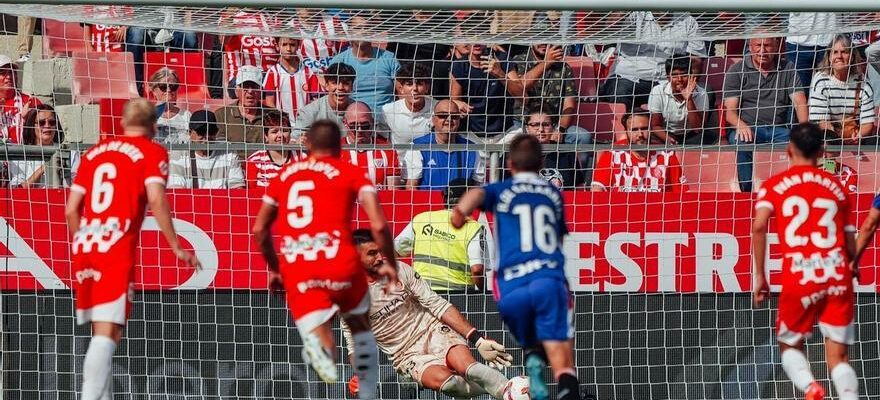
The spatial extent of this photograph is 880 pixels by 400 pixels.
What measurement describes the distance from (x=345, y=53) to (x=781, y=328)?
222 inches

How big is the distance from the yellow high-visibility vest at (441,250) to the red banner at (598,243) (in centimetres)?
14

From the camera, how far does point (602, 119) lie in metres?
12.7

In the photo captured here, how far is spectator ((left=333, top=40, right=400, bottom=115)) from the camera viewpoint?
480 inches

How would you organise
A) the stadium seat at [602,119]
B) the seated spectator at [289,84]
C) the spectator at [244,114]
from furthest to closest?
the stadium seat at [602,119], the seated spectator at [289,84], the spectator at [244,114]

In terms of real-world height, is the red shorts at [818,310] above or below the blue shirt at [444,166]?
below

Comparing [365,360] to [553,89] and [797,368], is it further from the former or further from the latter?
[553,89]

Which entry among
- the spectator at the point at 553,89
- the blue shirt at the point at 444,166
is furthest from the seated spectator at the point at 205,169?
the spectator at the point at 553,89

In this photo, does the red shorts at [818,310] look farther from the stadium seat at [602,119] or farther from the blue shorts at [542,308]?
the stadium seat at [602,119]

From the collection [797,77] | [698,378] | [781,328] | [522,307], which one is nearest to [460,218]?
[522,307]

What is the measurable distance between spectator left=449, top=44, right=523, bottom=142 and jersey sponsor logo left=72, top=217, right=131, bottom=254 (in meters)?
4.64

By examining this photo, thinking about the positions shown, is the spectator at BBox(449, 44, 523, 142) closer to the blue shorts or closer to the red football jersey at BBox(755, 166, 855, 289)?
the red football jersey at BBox(755, 166, 855, 289)

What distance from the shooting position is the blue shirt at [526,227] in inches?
323

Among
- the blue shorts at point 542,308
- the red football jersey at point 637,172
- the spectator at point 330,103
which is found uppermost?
the spectator at point 330,103

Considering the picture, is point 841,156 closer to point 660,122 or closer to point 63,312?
point 660,122
